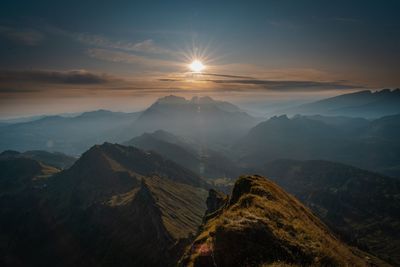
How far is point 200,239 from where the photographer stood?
3447 centimetres

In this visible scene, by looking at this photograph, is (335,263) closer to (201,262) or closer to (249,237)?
(249,237)

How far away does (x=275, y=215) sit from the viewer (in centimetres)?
3959

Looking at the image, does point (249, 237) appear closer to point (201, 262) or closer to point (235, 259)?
point (235, 259)

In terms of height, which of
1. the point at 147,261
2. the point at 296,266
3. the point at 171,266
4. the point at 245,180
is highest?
the point at 296,266

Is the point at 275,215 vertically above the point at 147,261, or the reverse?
the point at 275,215

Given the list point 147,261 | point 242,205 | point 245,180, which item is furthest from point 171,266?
point 242,205

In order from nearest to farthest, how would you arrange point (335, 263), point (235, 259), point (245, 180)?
1. point (235, 259)
2. point (335, 263)
3. point (245, 180)

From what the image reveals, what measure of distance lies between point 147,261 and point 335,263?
18002 centimetres

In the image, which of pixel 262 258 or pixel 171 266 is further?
pixel 171 266

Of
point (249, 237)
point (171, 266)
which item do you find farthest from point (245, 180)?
point (171, 266)

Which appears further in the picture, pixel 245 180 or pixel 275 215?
pixel 245 180

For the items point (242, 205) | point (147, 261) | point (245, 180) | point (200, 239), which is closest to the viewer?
point (200, 239)

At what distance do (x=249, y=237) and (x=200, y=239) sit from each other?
8224 millimetres

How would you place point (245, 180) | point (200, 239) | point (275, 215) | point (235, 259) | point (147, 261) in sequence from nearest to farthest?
point (235, 259)
point (200, 239)
point (275, 215)
point (245, 180)
point (147, 261)
